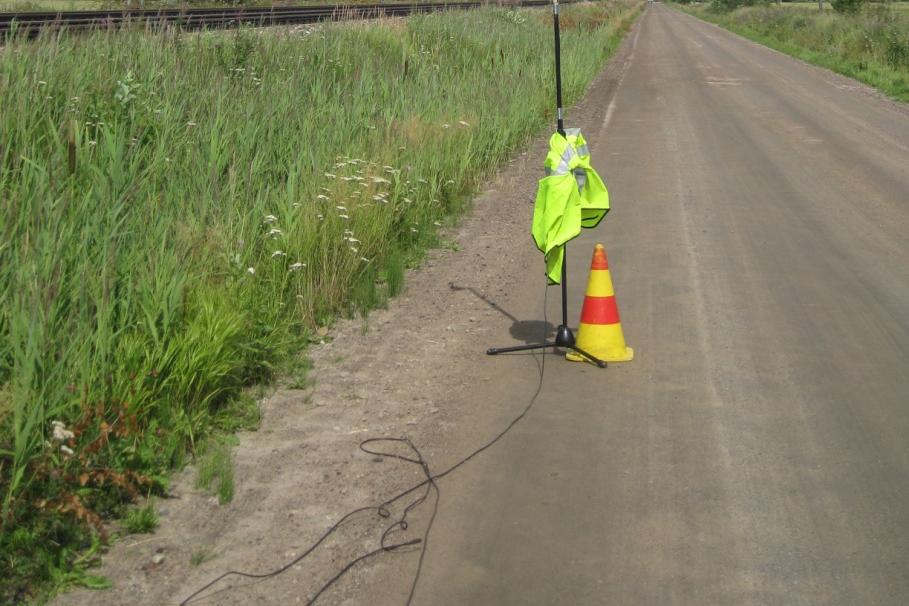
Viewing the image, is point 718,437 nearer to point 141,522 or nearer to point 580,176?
point 580,176

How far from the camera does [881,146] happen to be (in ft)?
56.1

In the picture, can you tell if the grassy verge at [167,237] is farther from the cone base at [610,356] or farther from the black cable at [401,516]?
the cone base at [610,356]

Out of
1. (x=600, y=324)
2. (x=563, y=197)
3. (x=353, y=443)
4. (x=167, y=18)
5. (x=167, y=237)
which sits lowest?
(x=353, y=443)

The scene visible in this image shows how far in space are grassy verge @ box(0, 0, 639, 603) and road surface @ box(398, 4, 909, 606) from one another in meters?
1.43

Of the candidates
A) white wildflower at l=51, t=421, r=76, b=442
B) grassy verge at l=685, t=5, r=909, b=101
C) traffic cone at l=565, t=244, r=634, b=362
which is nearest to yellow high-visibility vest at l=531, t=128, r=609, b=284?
traffic cone at l=565, t=244, r=634, b=362

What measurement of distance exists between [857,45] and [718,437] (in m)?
34.0

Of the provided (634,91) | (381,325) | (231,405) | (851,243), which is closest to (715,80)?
(634,91)

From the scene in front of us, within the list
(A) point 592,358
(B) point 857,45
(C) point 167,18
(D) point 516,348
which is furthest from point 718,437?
(B) point 857,45

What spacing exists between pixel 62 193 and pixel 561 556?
13.3ft

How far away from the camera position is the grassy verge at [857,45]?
30341 mm

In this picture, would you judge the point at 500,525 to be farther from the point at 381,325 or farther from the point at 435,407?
the point at 381,325

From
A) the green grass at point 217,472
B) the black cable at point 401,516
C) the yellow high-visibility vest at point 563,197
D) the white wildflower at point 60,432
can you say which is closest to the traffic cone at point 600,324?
the yellow high-visibility vest at point 563,197

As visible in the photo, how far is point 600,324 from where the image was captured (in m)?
6.93

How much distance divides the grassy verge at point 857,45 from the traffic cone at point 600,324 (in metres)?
21.0
